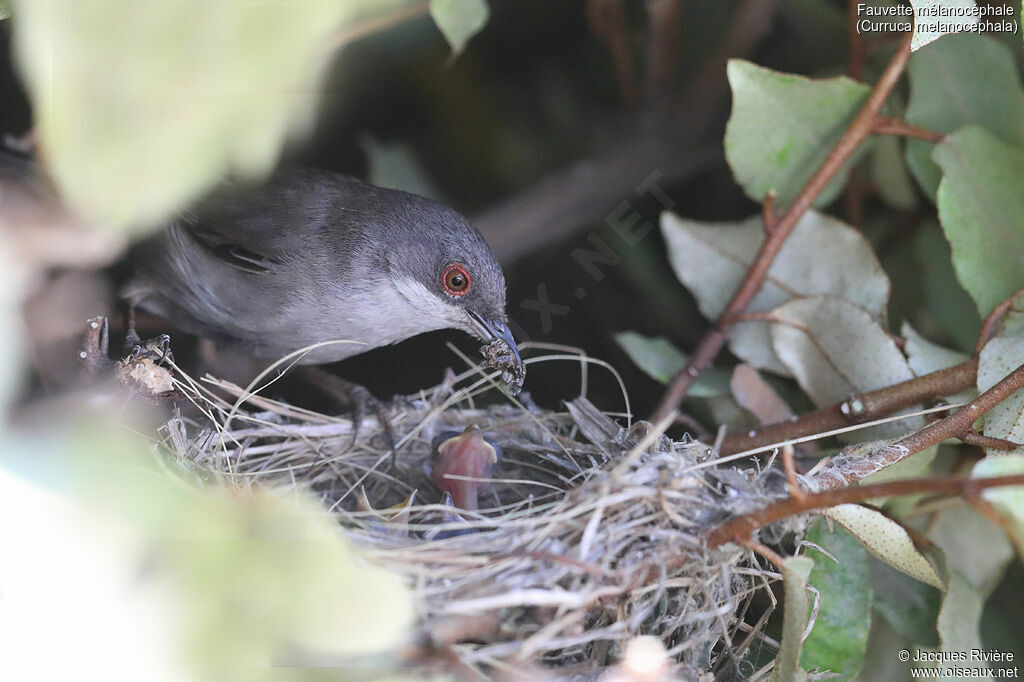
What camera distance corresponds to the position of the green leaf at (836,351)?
1267 millimetres

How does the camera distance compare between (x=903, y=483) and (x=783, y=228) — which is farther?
(x=783, y=228)

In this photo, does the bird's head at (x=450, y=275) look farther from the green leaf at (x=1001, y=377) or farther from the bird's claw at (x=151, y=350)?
the green leaf at (x=1001, y=377)

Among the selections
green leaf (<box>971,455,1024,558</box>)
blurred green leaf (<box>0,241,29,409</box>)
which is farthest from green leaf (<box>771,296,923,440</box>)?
blurred green leaf (<box>0,241,29,409</box>)

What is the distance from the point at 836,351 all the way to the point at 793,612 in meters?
0.46

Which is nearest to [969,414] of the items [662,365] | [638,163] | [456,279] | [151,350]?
[662,365]

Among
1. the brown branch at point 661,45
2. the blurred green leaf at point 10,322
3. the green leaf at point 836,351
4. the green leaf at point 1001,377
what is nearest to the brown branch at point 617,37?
the brown branch at point 661,45

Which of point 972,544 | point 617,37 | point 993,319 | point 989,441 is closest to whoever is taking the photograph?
point 989,441

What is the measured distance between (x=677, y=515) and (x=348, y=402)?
Result: 1.79 feet

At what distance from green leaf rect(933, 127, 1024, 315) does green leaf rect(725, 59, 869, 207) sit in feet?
0.54

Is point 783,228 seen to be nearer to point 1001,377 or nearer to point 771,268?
point 771,268

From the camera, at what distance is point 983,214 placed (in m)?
1.25

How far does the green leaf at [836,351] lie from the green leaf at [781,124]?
0.19m

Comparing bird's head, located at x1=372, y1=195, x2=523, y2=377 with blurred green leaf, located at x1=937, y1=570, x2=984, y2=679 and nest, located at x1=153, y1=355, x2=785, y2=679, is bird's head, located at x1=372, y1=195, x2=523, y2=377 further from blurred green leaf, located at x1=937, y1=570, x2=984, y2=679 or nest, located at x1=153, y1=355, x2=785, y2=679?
blurred green leaf, located at x1=937, y1=570, x2=984, y2=679

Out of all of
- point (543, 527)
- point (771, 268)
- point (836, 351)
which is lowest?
point (543, 527)
